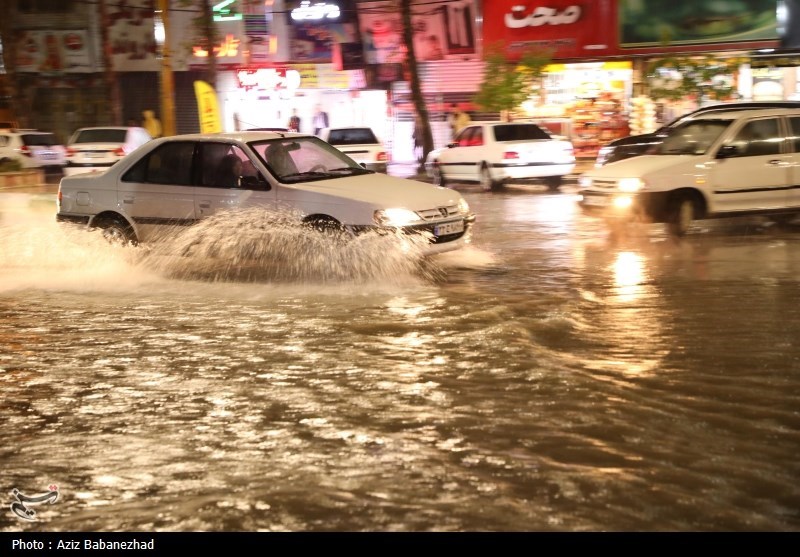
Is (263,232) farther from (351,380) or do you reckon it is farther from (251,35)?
(251,35)

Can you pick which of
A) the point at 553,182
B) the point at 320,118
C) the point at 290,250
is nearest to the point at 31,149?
the point at 320,118

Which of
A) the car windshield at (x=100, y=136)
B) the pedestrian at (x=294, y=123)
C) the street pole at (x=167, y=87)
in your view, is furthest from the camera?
the pedestrian at (x=294, y=123)

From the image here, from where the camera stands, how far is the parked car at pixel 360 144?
2592 cm

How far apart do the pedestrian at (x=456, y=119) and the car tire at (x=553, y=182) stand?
8908 mm

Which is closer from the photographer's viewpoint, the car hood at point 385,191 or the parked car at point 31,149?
the car hood at point 385,191

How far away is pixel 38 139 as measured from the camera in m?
31.5

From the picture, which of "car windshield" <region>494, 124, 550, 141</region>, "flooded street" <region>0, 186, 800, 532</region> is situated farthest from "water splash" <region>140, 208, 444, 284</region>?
"car windshield" <region>494, 124, 550, 141</region>

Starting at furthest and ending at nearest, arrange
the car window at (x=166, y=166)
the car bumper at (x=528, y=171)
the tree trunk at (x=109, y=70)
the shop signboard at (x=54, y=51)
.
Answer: the shop signboard at (x=54, y=51)
the tree trunk at (x=109, y=70)
the car bumper at (x=528, y=171)
the car window at (x=166, y=166)

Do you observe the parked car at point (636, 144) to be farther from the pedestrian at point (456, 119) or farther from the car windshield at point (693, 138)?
the pedestrian at point (456, 119)

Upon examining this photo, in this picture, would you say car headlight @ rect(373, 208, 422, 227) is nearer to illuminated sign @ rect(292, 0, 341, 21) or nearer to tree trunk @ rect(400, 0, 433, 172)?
tree trunk @ rect(400, 0, 433, 172)

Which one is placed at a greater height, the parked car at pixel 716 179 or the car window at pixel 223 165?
the car window at pixel 223 165

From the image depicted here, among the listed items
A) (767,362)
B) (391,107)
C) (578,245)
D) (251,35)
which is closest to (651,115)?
(391,107)

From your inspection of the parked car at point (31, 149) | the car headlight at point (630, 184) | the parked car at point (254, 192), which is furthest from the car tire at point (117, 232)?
the parked car at point (31, 149)
